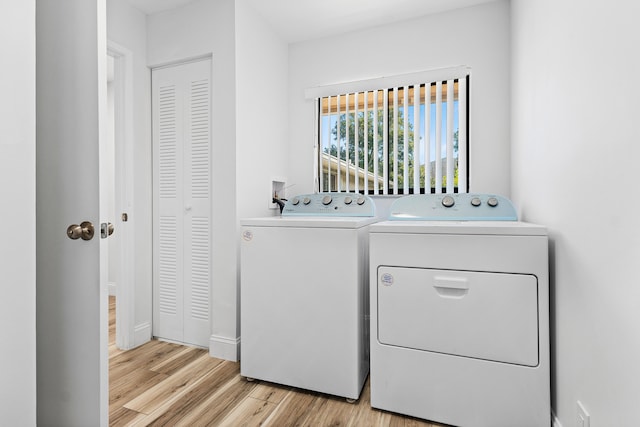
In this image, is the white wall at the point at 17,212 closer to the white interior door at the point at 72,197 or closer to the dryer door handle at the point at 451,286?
the white interior door at the point at 72,197

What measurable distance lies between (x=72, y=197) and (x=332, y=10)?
6.56 ft

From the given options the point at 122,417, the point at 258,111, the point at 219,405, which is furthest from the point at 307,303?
the point at 258,111

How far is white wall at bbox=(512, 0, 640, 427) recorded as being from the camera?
82cm

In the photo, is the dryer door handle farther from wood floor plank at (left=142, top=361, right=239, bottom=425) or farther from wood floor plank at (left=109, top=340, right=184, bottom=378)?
wood floor plank at (left=109, top=340, right=184, bottom=378)

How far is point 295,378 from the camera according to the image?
1.72 meters

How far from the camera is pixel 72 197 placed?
1.09m

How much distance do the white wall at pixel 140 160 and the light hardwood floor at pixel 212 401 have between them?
45 cm

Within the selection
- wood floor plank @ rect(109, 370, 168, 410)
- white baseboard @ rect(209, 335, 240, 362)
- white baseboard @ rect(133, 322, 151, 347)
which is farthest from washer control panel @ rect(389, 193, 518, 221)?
white baseboard @ rect(133, 322, 151, 347)

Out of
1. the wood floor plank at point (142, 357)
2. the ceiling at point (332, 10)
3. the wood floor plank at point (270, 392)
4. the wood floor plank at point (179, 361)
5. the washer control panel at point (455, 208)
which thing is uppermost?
the ceiling at point (332, 10)

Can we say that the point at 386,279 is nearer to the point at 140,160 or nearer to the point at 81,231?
the point at 81,231

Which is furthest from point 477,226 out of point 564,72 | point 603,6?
point 603,6

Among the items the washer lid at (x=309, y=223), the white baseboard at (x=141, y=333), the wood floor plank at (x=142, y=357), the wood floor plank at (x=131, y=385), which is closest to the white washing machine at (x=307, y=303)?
the washer lid at (x=309, y=223)

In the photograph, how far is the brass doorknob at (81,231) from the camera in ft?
3.44

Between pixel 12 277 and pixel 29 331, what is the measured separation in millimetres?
172
